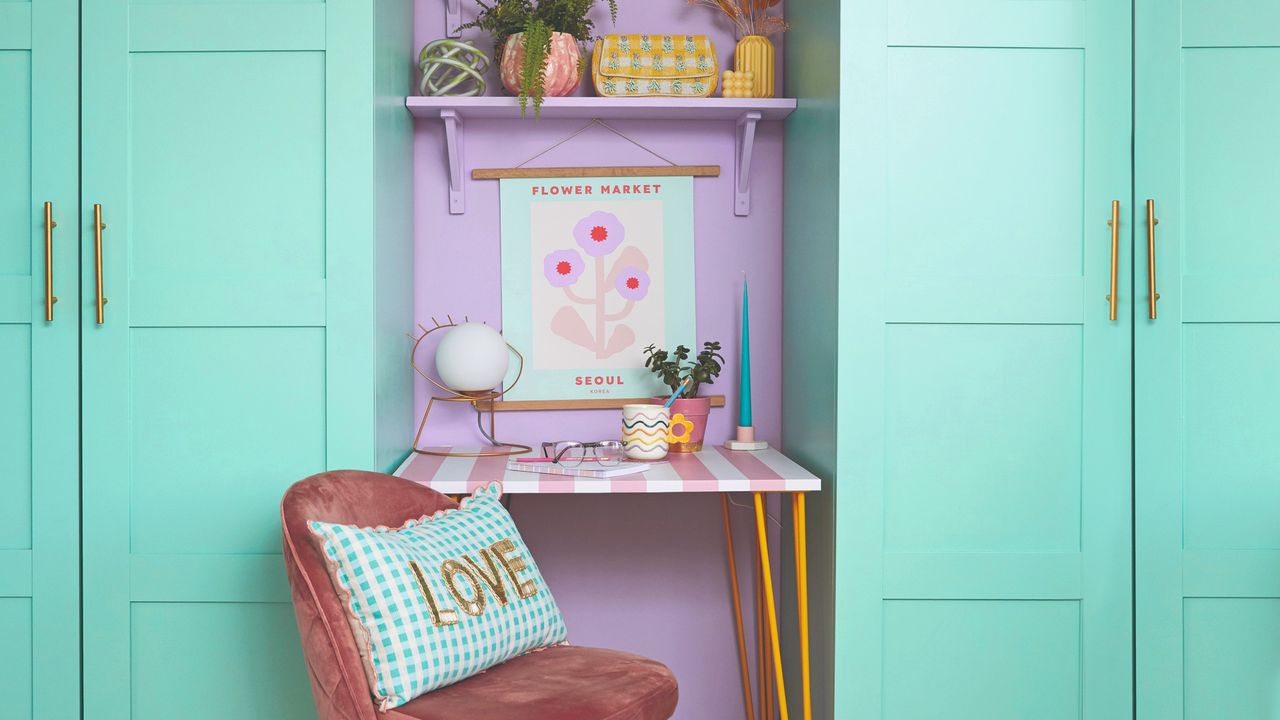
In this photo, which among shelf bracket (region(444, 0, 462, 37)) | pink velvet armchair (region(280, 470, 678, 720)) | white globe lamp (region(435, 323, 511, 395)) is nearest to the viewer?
pink velvet armchair (region(280, 470, 678, 720))

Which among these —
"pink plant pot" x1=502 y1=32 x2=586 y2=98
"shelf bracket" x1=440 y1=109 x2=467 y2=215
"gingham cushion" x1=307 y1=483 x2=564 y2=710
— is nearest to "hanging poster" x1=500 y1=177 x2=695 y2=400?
"shelf bracket" x1=440 y1=109 x2=467 y2=215

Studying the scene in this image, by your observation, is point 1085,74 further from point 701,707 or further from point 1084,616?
point 701,707

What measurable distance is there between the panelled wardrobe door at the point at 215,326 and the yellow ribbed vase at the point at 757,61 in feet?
2.98

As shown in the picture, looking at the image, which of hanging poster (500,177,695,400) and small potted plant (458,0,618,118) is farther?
hanging poster (500,177,695,400)

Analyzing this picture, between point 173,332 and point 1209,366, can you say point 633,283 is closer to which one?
point 173,332

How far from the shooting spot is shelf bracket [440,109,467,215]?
223cm

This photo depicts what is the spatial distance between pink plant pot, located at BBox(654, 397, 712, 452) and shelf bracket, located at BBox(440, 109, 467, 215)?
757 mm

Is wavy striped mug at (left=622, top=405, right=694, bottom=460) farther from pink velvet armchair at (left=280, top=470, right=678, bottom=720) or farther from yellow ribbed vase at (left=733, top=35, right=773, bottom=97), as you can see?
yellow ribbed vase at (left=733, top=35, right=773, bottom=97)

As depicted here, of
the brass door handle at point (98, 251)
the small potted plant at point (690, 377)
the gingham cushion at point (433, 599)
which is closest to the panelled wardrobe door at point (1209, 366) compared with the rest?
the small potted plant at point (690, 377)

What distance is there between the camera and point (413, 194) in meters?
2.34

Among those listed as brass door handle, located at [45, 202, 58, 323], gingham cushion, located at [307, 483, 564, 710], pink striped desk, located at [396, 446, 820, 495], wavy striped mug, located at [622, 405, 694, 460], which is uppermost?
brass door handle, located at [45, 202, 58, 323]

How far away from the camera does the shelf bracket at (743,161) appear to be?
2254 mm

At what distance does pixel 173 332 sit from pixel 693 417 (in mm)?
1132

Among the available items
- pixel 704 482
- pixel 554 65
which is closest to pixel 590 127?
pixel 554 65
